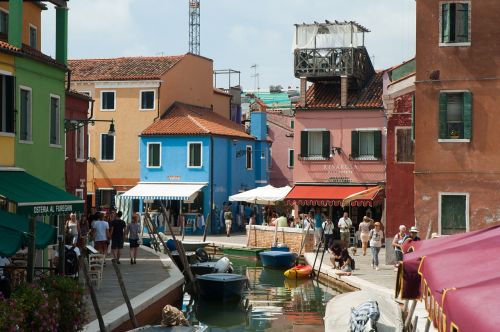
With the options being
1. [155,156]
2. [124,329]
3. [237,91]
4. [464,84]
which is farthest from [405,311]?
[237,91]

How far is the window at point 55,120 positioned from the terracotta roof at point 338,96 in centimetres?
1899

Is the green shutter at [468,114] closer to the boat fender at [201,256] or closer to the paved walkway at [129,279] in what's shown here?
the paved walkway at [129,279]

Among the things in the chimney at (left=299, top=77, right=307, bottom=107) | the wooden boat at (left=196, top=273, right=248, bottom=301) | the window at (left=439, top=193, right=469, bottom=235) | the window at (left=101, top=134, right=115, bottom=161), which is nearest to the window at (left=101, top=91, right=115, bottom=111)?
the window at (left=101, top=134, right=115, bottom=161)

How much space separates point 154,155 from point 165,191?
2660 mm

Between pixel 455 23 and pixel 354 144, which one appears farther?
pixel 354 144

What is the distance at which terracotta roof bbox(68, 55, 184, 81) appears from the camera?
51156 millimetres

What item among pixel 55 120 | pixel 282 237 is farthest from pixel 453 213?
pixel 282 237

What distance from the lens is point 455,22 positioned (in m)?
26.1

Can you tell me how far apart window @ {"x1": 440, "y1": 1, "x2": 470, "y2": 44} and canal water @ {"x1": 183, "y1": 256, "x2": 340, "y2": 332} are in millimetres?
7807

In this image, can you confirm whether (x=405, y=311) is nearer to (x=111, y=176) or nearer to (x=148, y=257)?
(x=148, y=257)

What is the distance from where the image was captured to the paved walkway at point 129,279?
1948 cm

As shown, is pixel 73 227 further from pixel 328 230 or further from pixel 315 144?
pixel 315 144

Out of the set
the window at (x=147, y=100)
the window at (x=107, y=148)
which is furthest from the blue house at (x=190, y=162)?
the window at (x=107, y=148)

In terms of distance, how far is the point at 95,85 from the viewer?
170 feet
